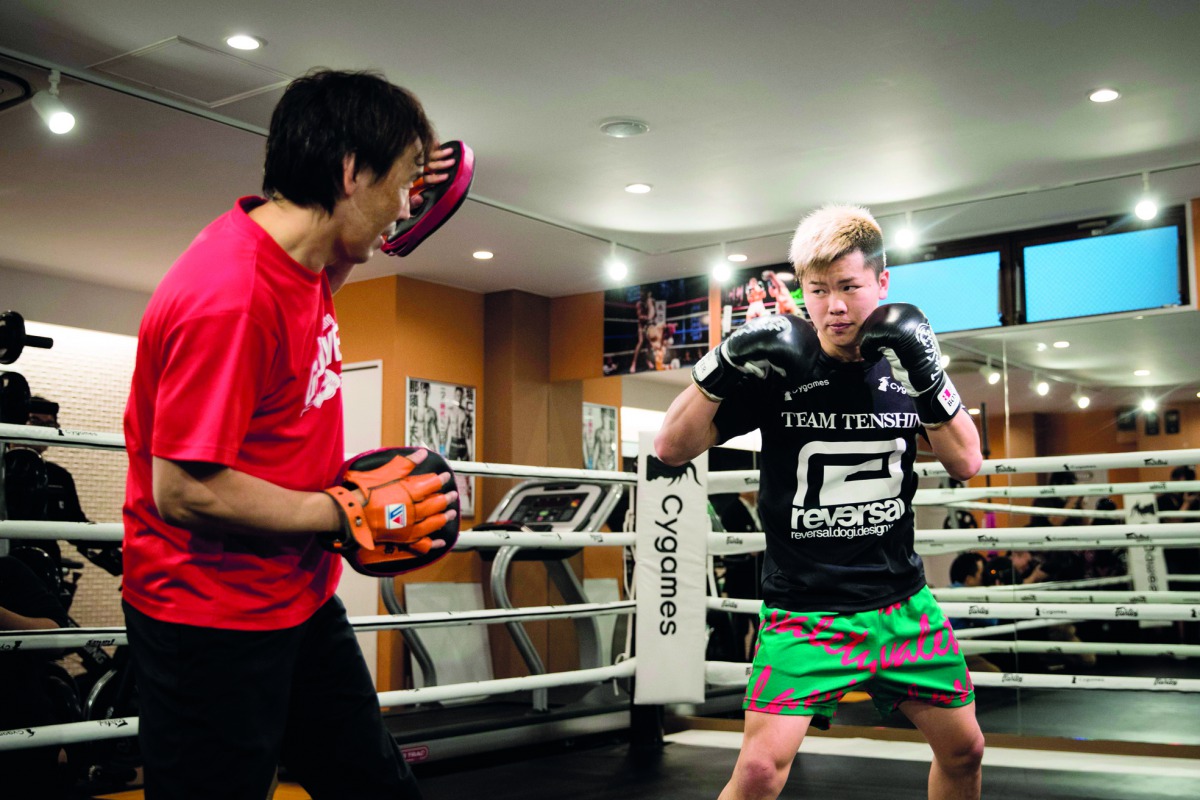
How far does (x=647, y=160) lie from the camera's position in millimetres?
5168

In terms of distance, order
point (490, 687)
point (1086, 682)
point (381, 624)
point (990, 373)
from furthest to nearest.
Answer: point (990, 373)
point (1086, 682)
point (490, 687)
point (381, 624)

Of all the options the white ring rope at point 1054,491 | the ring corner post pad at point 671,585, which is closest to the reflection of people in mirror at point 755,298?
the white ring rope at point 1054,491

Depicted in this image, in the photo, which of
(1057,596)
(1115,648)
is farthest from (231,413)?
(1057,596)

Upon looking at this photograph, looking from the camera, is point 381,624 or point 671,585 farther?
point 671,585

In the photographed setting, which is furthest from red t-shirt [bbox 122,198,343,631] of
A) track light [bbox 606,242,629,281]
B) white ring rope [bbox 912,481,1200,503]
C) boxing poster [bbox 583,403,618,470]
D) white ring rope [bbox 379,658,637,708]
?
boxing poster [bbox 583,403,618,470]

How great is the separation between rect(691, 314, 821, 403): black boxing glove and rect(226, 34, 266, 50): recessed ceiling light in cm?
274

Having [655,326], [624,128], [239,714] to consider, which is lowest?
[239,714]

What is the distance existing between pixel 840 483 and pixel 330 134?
1143 mm

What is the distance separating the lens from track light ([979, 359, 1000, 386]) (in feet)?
19.3

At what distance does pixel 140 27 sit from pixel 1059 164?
408cm

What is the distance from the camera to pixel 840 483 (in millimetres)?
2008

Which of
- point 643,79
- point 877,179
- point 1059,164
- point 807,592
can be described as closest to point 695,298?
point 877,179

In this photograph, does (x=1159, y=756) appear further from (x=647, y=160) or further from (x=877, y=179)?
(x=647, y=160)

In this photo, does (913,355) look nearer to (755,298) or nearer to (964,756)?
(964,756)
